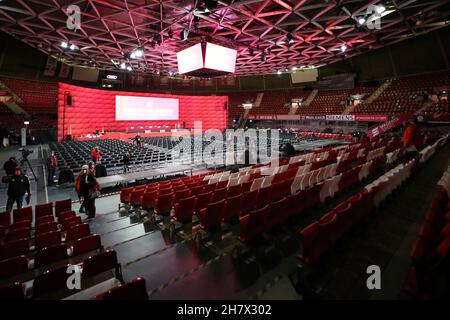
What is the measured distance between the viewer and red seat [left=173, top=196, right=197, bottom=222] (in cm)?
506

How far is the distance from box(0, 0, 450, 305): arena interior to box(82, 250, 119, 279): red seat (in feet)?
0.07

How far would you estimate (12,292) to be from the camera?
2.32 meters

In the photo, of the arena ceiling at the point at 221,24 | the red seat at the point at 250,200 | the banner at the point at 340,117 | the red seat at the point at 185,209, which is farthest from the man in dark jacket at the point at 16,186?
the banner at the point at 340,117

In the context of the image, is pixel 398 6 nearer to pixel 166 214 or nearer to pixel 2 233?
pixel 166 214

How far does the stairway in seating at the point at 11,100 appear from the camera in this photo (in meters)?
22.4

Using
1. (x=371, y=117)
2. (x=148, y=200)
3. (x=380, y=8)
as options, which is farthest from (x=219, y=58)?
(x=371, y=117)

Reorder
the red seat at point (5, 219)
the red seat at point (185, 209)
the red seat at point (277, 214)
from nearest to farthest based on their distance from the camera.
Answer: the red seat at point (277, 214) → the red seat at point (5, 219) → the red seat at point (185, 209)

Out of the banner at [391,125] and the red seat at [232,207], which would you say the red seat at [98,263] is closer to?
the red seat at [232,207]

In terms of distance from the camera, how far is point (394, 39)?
20391 mm

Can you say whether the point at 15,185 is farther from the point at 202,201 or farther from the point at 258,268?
the point at 258,268

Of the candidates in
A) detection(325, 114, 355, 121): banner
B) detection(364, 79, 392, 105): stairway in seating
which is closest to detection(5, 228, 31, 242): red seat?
detection(325, 114, 355, 121): banner

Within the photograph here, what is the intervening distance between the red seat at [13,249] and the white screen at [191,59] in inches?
484
